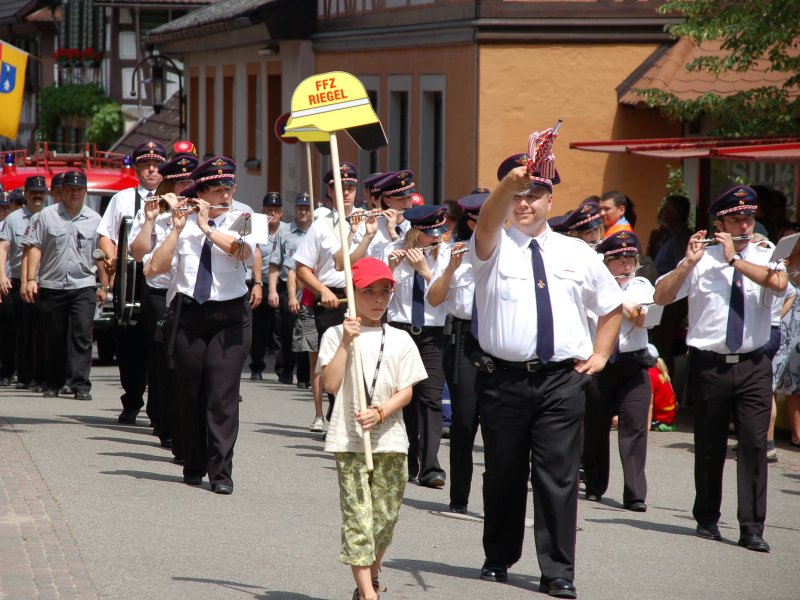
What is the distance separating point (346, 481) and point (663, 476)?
4.89 m

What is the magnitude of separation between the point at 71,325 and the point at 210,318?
17.3 feet

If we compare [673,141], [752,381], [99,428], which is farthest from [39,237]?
[752,381]

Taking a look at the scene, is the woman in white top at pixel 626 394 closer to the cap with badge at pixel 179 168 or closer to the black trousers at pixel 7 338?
the cap with badge at pixel 179 168

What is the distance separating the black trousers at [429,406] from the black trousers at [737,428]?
6.14 ft

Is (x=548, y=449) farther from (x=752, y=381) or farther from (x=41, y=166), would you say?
(x=41, y=166)

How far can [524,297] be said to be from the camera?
673cm

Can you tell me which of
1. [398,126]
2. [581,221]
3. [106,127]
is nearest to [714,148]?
[581,221]

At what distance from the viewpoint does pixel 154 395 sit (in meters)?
11.4

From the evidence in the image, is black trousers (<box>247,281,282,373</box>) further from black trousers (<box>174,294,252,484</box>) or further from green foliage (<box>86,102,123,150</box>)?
green foliage (<box>86,102,123,150</box>)

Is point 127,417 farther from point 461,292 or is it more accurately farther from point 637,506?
point 637,506

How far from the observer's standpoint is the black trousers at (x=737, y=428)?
27.1 feet

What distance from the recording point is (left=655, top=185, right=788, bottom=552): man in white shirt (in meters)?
8.29

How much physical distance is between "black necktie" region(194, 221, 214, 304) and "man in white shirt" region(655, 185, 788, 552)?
8.99 ft

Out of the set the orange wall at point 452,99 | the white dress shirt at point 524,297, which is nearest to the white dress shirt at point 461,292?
the white dress shirt at point 524,297
